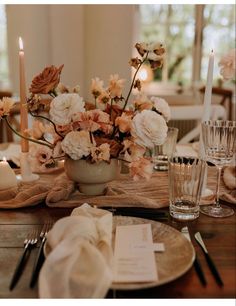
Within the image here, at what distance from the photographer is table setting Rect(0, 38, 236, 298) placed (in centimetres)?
62

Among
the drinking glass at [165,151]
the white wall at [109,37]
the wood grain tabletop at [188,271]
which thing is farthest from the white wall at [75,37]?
the wood grain tabletop at [188,271]

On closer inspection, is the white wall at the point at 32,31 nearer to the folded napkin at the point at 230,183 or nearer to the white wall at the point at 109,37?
the white wall at the point at 109,37

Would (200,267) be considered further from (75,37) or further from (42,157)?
(75,37)

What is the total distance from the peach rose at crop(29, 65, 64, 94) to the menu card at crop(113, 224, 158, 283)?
1.17ft

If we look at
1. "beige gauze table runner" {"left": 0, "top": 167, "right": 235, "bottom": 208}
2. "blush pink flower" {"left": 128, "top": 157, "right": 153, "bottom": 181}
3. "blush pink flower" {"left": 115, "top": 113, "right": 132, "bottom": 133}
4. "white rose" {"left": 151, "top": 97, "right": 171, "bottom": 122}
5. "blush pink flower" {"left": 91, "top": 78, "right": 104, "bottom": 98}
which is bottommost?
"beige gauze table runner" {"left": 0, "top": 167, "right": 235, "bottom": 208}

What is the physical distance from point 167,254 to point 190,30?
14.9ft

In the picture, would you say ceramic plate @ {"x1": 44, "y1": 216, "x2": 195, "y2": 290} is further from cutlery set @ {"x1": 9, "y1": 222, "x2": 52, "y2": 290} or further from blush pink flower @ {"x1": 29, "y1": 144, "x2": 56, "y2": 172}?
blush pink flower @ {"x1": 29, "y1": 144, "x2": 56, "y2": 172}

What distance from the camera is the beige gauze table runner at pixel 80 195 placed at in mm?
973

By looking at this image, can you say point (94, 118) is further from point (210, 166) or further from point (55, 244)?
point (210, 166)

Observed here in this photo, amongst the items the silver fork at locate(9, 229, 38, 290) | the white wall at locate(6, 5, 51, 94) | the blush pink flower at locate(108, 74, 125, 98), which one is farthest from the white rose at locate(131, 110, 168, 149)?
the white wall at locate(6, 5, 51, 94)

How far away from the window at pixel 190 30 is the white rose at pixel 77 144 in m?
4.07

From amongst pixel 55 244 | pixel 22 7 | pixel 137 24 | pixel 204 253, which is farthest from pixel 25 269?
pixel 137 24

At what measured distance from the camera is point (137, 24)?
15.8ft

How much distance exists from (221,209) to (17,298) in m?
0.56
